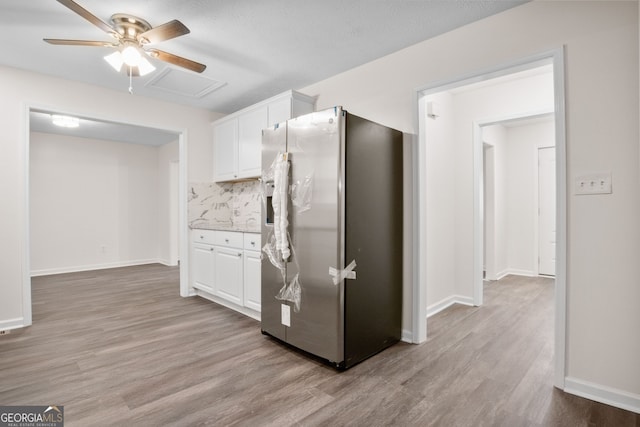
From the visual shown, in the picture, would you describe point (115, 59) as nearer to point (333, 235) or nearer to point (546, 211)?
point (333, 235)

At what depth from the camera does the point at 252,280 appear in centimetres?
315

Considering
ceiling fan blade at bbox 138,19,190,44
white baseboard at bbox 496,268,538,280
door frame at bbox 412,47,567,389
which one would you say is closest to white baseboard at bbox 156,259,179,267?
ceiling fan blade at bbox 138,19,190,44

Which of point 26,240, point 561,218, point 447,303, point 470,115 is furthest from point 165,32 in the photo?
point 447,303

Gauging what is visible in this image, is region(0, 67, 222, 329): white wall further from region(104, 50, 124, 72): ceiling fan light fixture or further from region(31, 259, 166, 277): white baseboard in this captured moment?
region(31, 259, 166, 277): white baseboard

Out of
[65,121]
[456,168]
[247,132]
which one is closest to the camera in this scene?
[247,132]

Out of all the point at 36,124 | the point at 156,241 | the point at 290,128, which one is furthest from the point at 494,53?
the point at 156,241

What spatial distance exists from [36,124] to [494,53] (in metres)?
6.24

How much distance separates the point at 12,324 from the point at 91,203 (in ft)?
11.2

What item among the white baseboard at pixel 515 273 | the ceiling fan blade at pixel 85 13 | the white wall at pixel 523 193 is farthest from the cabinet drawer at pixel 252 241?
the white wall at pixel 523 193

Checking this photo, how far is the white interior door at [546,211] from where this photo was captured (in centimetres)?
498

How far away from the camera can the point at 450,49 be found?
2.43m

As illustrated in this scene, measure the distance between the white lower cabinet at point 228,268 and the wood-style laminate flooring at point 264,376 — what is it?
0.82ft

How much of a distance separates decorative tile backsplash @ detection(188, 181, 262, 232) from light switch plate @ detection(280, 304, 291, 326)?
5.69 ft

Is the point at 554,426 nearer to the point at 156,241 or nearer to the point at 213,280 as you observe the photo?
the point at 213,280
